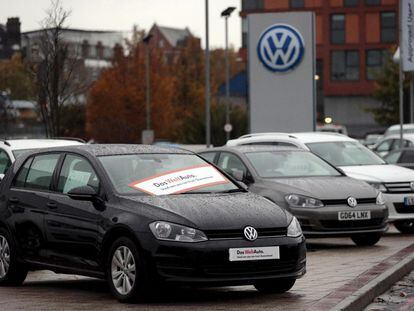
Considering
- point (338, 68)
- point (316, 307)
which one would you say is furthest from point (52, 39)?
point (338, 68)

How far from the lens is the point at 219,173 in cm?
1197

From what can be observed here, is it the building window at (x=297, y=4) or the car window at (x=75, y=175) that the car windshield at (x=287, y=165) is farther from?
the building window at (x=297, y=4)

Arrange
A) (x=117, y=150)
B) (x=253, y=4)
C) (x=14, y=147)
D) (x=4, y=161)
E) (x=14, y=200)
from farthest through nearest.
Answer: (x=253, y=4) < (x=14, y=147) < (x=4, y=161) < (x=14, y=200) < (x=117, y=150)

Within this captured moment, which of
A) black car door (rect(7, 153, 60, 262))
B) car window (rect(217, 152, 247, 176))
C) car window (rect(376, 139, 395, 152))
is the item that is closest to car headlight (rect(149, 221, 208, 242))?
black car door (rect(7, 153, 60, 262))

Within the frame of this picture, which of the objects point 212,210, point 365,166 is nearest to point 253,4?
point 365,166

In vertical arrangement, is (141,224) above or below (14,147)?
below

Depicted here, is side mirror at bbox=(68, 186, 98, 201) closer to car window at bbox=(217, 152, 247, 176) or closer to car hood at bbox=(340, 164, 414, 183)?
car window at bbox=(217, 152, 247, 176)

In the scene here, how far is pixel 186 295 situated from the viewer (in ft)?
36.7

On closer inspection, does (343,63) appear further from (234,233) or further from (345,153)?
(234,233)

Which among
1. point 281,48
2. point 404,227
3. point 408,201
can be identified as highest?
point 281,48

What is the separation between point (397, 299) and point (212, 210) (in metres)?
1.91

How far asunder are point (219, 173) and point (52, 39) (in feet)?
76.6

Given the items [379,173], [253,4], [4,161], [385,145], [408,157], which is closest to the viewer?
[4,161]

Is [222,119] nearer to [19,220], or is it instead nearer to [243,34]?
[243,34]
